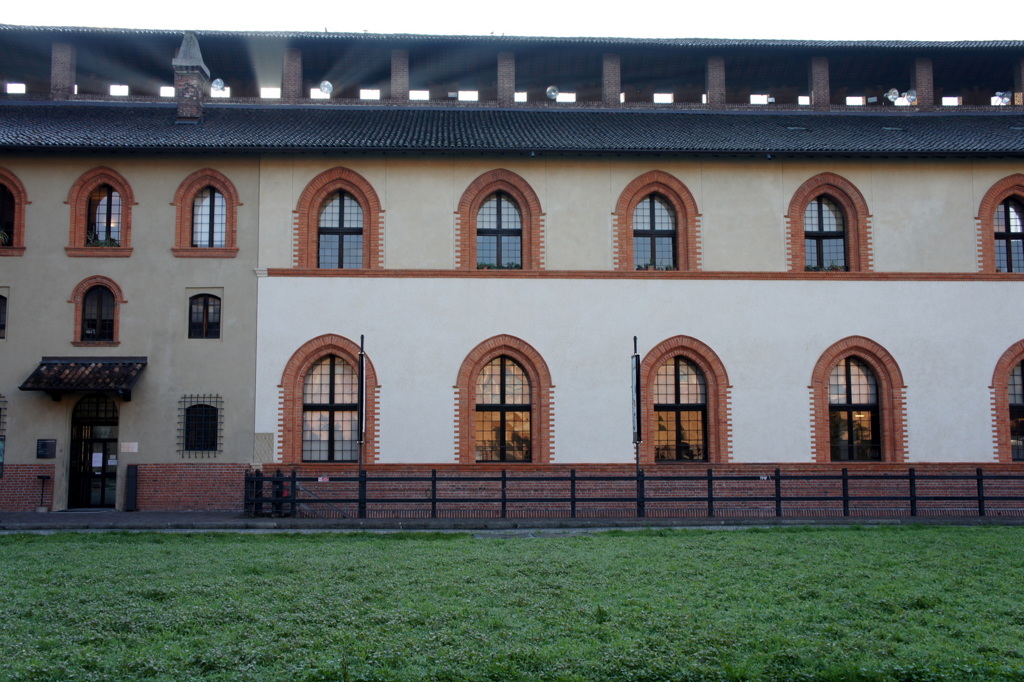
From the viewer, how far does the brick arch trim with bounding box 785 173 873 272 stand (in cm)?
2369

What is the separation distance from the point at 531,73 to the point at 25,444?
56.6ft

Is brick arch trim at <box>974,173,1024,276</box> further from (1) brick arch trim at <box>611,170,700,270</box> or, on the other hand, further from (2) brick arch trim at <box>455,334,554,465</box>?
(2) brick arch trim at <box>455,334,554,465</box>

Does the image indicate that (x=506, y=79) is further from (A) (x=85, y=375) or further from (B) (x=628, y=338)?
(A) (x=85, y=375)

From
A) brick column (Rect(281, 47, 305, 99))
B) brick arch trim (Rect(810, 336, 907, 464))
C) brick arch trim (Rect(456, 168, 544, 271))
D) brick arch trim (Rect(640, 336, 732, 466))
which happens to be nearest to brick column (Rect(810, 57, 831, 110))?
A: brick arch trim (Rect(810, 336, 907, 464))

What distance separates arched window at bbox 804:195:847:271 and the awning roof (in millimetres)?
16722

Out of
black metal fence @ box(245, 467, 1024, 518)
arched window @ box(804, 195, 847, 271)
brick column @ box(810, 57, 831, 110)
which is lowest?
black metal fence @ box(245, 467, 1024, 518)

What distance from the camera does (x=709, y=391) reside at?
2319cm

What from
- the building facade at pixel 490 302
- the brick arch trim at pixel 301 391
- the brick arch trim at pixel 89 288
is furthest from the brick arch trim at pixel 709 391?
the brick arch trim at pixel 89 288

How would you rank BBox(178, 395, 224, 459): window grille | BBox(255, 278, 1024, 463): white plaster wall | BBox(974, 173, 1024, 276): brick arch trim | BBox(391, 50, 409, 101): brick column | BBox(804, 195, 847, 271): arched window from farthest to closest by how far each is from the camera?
BBox(391, 50, 409, 101): brick column < BBox(804, 195, 847, 271): arched window < BBox(974, 173, 1024, 276): brick arch trim < BBox(255, 278, 1024, 463): white plaster wall < BBox(178, 395, 224, 459): window grille

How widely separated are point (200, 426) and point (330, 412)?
306 cm

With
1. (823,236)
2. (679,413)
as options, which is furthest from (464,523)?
(823,236)

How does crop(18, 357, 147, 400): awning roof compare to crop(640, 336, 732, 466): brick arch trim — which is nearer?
crop(18, 357, 147, 400): awning roof

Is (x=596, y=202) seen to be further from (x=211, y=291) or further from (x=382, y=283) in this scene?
(x=211, y=291)

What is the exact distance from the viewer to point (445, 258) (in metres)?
23.2
